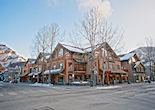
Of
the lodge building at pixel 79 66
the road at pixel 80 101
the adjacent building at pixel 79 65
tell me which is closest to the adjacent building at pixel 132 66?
the lodge building at pixel 79 66

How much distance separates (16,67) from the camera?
320 feet

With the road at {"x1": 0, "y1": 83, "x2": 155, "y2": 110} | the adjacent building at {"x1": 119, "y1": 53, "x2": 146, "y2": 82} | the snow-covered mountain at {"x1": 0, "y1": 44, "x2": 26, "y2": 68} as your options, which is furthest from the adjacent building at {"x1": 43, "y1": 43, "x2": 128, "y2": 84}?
the snow-covered mountain at {"x1": 0, "y1": 44, "x2": 26, "y2": 68}

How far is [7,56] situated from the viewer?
397 ft

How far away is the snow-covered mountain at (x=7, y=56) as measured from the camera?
379ft

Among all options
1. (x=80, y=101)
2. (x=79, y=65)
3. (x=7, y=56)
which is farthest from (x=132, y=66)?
(x=7, y=56)

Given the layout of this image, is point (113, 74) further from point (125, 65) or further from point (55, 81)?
point (55, 81)

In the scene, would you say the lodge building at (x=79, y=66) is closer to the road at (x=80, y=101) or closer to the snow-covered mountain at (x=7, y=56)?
the road at (x=80, y=101)

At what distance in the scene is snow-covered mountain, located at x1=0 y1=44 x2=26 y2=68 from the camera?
11544cm

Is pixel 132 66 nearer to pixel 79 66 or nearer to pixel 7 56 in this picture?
pixel 79 66

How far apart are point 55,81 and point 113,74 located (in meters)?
16.9

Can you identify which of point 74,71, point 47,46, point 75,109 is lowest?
point 75,109

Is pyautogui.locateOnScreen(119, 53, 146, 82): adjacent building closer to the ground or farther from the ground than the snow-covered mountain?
closer to the ground

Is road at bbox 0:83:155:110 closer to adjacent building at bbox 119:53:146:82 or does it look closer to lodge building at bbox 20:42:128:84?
lodge building at bbox 20:42:128:84

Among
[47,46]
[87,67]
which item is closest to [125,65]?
[87,67]
